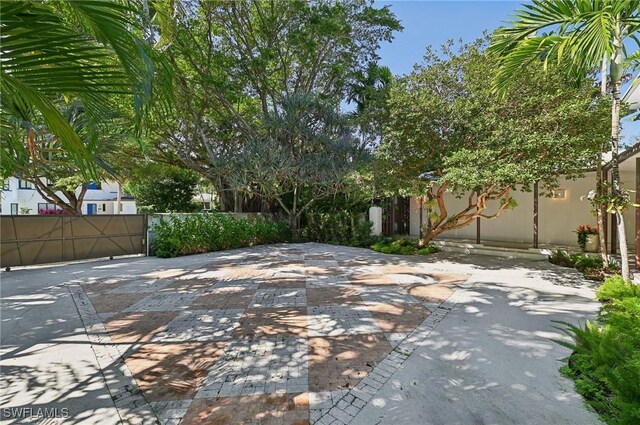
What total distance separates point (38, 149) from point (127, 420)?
440 centimetres

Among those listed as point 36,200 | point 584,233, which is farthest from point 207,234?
point 36,200

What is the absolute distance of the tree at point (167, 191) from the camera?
1752cm

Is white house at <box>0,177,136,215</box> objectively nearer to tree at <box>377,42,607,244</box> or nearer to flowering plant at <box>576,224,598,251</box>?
tree at <box>377,42,607,244</box>

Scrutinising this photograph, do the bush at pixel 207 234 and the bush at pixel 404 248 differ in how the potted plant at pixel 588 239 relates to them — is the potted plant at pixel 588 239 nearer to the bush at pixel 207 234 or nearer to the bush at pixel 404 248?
the bush at pixel 404 248

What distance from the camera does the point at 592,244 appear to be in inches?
348

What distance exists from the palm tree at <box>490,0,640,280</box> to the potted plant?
4.31 metres

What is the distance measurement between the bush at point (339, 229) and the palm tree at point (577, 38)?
775 cm

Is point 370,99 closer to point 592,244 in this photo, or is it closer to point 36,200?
point 592,244

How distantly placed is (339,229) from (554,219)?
787 centimetres

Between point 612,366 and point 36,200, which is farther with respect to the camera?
point 36,200

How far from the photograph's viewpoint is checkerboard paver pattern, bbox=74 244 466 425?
8.02 feet

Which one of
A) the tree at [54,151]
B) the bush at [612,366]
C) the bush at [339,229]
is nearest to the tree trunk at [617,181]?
the bush at [612,366]

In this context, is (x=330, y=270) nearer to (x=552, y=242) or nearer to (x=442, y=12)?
(x=442, y=12)

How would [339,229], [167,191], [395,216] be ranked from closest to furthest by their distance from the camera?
[339,229]
[395,216]
[167,191]
